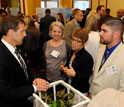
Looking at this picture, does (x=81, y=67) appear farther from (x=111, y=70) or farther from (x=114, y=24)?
(x=114, y=24)

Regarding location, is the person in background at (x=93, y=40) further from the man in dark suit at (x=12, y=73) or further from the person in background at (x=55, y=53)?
the man in dark suit at (x=12, y=73)

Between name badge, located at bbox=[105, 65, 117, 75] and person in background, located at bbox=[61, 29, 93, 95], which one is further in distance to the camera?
person in background, located at bbox=[61, 29, 93, 95]

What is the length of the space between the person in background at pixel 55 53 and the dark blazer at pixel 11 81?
2.51 feet

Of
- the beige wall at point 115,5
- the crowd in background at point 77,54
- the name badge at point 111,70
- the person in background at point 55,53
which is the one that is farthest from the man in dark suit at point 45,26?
the beige wall at point 115,5

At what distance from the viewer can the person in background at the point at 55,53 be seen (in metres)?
2.09

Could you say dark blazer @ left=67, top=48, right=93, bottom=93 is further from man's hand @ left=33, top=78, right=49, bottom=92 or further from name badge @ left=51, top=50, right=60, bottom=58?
man's hand @ left=33, top=78, right=49, bottom=92

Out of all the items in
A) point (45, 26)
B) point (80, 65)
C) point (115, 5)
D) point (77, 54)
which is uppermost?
point (115, 5)

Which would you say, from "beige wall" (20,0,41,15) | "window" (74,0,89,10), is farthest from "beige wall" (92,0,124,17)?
"beige wall" (20,0,41,15)

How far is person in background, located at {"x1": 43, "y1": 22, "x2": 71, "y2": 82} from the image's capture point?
2.09 meters

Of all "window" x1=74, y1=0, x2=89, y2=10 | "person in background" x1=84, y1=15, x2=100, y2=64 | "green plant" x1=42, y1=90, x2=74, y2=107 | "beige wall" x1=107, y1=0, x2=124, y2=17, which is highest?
"window" x1=74, y1=0, x2=89, y2=10

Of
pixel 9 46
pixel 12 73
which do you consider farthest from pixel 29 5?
pixel 12 73

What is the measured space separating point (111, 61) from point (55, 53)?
890mm

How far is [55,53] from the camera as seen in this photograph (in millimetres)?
2070

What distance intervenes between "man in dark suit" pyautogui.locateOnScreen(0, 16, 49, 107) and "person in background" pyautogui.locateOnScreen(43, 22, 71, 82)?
70 cm
